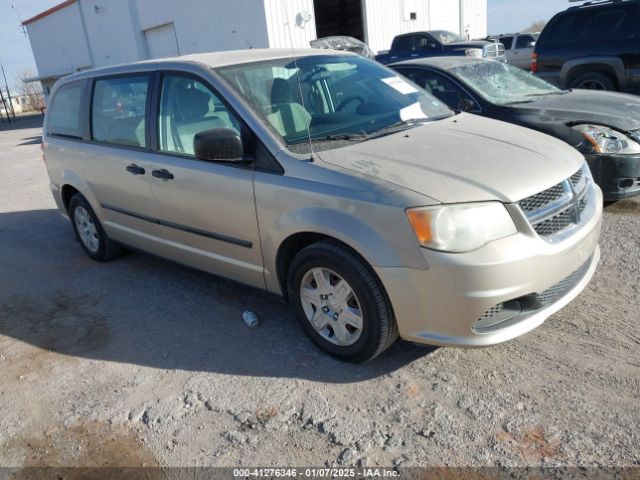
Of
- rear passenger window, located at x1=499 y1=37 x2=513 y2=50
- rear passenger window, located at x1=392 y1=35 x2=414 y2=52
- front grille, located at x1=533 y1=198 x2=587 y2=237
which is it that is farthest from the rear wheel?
rear passenger window, located at x1=499 y1=37 x2=513 y2=50

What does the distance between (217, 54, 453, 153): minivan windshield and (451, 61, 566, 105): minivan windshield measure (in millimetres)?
1990

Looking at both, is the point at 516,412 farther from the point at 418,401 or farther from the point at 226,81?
the point at 226,81

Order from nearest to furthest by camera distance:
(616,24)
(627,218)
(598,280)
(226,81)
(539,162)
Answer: (539,162)
(226,81)
(598,280)
(627,218)
(616,24)

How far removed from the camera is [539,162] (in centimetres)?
310

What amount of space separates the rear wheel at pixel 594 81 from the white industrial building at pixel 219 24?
29.7ft

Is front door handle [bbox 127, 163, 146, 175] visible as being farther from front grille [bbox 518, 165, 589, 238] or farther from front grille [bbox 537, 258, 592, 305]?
front grille [bbox 537, 258, 592, 305]

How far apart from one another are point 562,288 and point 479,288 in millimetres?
695

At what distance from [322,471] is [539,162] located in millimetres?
2000

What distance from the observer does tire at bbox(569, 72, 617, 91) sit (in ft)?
29.7

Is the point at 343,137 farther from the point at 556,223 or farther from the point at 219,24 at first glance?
the point at 219,24

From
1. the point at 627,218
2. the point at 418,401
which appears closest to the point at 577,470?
the point at 418,401

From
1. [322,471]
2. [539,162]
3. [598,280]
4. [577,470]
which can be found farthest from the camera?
[598,280]

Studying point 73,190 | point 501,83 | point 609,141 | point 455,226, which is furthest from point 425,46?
point 455,226

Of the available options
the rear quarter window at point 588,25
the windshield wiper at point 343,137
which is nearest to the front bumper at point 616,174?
the windshield wiper at point 343,137
